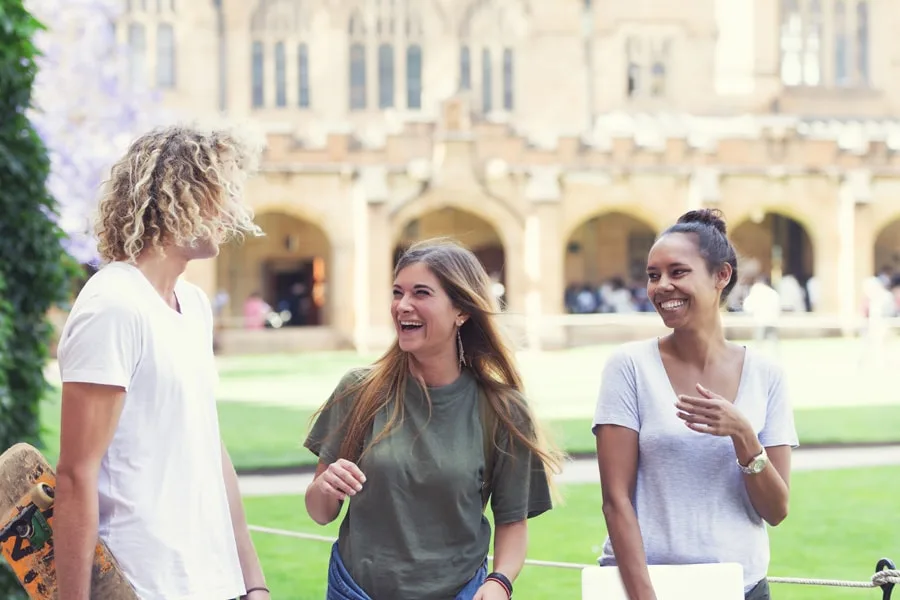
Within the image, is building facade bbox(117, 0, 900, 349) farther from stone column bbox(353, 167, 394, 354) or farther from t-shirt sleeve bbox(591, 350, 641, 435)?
t-shirt sleeve bbox(591, 350, 641, 435)

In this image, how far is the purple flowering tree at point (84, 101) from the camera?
2459 centimetres

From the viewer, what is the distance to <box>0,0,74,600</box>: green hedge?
571cm

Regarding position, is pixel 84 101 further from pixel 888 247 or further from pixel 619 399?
pixel 619 399

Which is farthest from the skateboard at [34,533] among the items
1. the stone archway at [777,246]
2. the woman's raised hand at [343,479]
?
the stone archway at [777,246]

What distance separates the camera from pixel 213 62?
37688 mm

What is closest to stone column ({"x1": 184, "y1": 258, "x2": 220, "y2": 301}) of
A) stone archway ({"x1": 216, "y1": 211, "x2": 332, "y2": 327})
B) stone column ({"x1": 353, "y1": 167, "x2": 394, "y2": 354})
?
stone archway ({"x1": 216, "y1": 211, "x2": 332, "y2": 327})

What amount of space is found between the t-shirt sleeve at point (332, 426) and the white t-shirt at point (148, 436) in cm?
36

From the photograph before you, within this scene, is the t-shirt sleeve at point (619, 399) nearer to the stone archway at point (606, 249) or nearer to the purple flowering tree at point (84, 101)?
the purple flowering tree at point (84, 101)

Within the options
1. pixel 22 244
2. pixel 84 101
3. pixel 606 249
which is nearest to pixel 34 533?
pixel 22 244

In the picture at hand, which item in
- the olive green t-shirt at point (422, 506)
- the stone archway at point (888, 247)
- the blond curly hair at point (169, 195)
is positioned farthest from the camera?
the stone archway at point (888, 247)

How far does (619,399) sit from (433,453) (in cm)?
52

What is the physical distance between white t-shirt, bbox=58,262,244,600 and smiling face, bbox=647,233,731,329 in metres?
1.19

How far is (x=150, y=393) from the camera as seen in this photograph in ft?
8.62

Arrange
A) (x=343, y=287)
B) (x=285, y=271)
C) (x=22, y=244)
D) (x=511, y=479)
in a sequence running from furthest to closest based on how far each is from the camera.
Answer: (x=285, y=271), (x=343, y=287), (x=22, y=244), (x=511, y=479)
